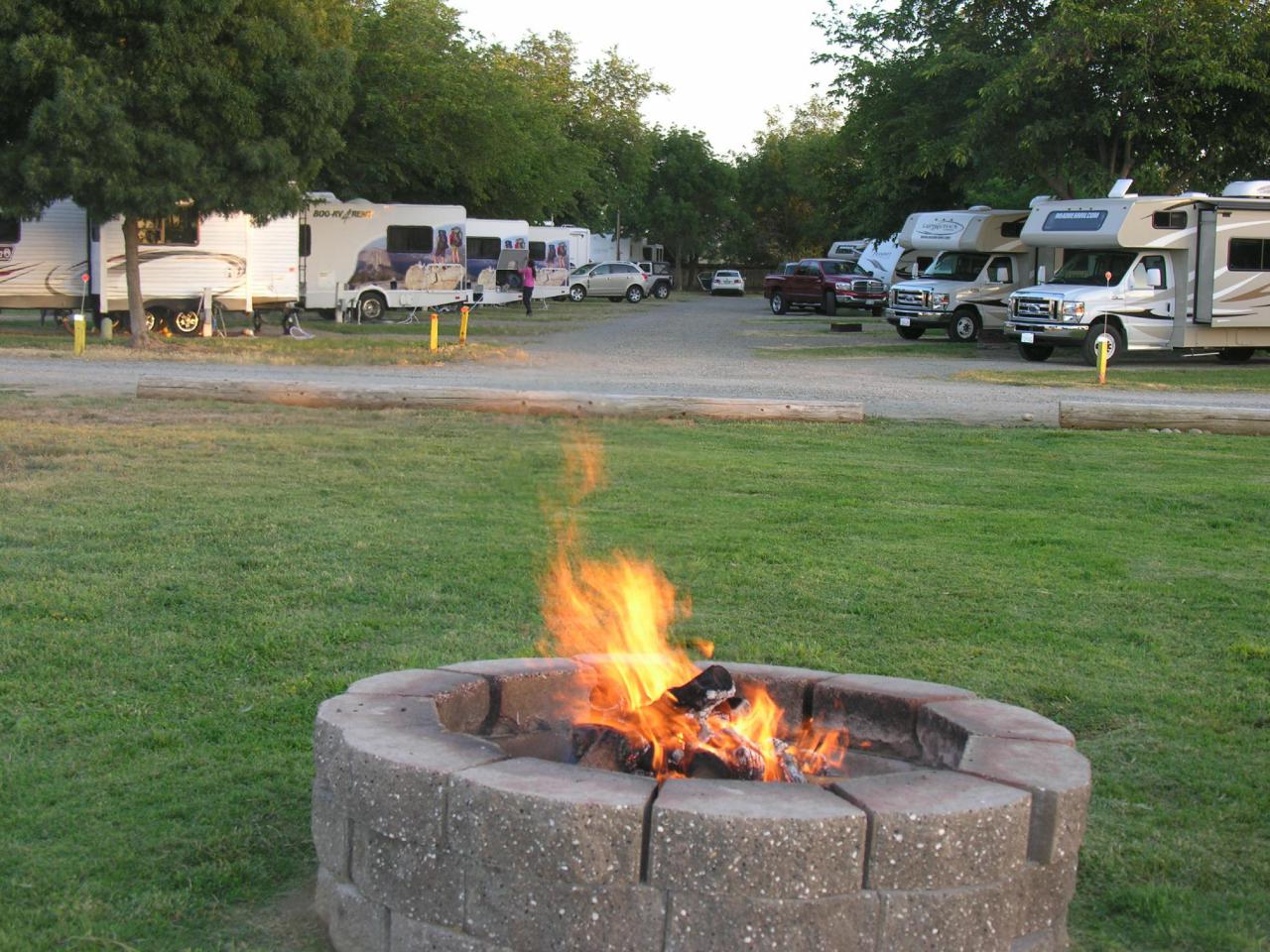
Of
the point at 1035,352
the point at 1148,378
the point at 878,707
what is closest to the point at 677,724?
the point at 878,707

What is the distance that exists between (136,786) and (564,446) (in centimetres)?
814

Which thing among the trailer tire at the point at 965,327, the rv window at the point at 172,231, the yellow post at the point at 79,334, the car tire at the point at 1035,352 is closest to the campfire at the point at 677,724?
the yellow post at the point at 79,334

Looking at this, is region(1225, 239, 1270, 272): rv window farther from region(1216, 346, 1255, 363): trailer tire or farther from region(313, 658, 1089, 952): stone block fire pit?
region(313, 658, 1089, 952): stone block fire pit

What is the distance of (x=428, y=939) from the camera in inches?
129

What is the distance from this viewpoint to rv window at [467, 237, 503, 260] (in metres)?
41.1

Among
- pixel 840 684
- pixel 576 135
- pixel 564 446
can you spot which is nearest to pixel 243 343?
pixel 564 446

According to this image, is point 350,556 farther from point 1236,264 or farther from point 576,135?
point 576,135

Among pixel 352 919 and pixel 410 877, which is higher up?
pixel 410 877

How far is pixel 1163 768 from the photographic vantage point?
195 inches

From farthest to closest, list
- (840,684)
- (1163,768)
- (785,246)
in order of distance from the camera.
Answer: (785,246), (1163,768), (840,684)

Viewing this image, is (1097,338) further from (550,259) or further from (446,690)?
(550,259)

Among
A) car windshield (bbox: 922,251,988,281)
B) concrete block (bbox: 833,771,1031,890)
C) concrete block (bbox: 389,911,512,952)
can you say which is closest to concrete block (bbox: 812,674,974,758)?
concrete block (bbox: 833,771,1031,890)

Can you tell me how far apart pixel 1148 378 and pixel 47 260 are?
20.4m

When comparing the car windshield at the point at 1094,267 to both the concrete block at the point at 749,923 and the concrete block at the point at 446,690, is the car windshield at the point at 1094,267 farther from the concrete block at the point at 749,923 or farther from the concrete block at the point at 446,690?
the concrete block at the point at 749,923
